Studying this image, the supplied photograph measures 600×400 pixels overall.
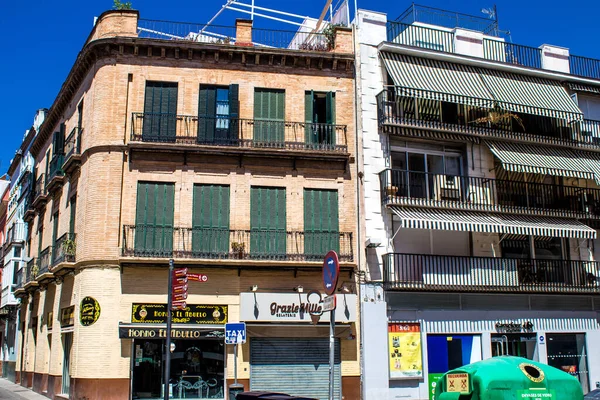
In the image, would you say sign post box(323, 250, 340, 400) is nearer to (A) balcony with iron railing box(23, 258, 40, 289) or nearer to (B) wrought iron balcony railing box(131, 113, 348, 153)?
(B) wrought iron balcony railing box(131, 113, 348, 153)

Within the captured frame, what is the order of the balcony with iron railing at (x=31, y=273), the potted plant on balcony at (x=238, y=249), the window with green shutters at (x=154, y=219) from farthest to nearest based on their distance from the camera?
the balcony with iron railing at (x=31, y=273) < the potted plant on balcony at (x=238, y=249) < the window with green shutters at (x=154, y=219)

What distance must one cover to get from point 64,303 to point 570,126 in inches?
796

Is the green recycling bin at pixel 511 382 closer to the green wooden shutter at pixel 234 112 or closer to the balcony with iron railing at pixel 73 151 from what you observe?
the green wooden shutter at pixel 234 112

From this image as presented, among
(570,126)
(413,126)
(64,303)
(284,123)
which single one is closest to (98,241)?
(64,303)

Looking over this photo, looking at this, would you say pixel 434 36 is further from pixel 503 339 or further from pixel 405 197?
pixel 503 339

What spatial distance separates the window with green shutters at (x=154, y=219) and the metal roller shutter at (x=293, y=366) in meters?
A: 4.19

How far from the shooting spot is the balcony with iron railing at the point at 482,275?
2277 centimetres

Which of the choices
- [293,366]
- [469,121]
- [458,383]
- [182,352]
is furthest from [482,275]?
[458,383]

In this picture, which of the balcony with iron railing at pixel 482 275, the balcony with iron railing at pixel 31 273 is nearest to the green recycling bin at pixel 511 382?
the balcony with iron railing at pixel 482 275

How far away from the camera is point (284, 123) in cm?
2317

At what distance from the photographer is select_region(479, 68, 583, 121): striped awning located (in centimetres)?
2499

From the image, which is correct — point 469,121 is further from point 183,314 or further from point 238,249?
point 183,314

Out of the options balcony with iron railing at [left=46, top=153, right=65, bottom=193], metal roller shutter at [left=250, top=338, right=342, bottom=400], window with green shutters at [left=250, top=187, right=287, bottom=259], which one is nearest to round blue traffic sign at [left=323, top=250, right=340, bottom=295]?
window with green shutters at [left=250, top=187, right=287, bottom=259]

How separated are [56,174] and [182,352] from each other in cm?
940
